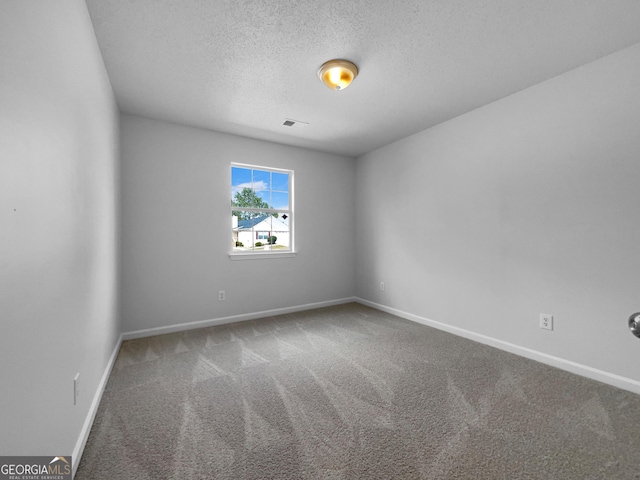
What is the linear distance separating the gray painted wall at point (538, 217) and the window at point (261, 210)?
1.76 metres

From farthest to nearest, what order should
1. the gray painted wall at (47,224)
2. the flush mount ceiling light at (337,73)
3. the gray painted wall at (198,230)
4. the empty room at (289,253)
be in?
the gray painted wall at (198,230) → the flush mount ceiling light at (337,73) → the empty room at (289,253) → the gray painted wall at (47,224)

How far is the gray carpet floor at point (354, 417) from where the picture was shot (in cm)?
138

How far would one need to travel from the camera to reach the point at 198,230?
352 centimetres

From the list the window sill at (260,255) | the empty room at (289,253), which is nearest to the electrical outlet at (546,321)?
the empty room at (289,253)

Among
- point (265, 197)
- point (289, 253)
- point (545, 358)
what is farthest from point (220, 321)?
point (545, 358)

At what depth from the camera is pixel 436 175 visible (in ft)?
11.3

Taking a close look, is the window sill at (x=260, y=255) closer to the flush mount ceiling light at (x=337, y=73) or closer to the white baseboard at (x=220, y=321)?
the white baseboard at (x=220, y=321)

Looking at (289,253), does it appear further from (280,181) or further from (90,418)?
(90,418)

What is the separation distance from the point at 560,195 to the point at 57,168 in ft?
11.3

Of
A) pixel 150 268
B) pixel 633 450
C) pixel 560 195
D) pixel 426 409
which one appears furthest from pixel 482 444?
pixel 150 268

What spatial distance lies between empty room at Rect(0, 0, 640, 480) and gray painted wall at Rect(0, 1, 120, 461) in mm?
14

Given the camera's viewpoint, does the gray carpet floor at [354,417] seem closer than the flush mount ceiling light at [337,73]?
Yes

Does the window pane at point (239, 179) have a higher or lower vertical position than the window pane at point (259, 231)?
higher

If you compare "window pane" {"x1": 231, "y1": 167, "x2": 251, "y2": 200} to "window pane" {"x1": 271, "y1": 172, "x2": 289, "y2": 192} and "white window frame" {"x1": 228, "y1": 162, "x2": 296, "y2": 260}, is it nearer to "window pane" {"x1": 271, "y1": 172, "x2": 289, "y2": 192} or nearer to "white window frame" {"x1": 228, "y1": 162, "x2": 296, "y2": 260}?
"white window frame" {"x1": 228, "y1": 162, "x2": 296, "y2": 260}
